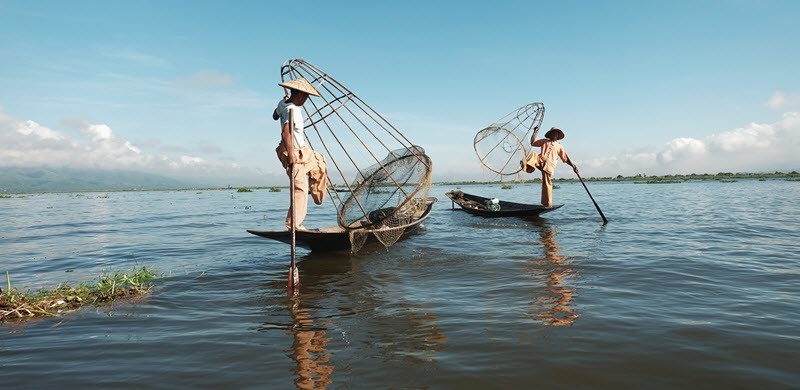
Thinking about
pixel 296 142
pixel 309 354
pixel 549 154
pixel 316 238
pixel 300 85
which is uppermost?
pixel 300 85

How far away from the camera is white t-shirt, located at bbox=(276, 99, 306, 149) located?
6535 millimetres

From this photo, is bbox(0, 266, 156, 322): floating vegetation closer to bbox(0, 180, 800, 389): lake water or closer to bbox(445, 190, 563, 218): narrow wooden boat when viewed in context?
bbox(0, 180, 800, 389): lake water

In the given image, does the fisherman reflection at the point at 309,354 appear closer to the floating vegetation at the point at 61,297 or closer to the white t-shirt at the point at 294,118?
the floating vegetation at the point at 61,297

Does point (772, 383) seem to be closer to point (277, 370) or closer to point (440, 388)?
point (440, 388)

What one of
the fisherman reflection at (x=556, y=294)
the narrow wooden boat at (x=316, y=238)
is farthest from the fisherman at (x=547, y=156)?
the narrow wooden boat at (x=316, y=238)

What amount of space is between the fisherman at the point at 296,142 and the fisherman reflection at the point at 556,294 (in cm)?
375

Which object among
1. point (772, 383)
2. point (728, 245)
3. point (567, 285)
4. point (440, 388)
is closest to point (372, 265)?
point (567, 285)

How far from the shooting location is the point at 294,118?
6.55 m

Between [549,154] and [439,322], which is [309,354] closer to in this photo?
[439,322]

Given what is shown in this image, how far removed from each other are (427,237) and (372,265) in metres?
3.57

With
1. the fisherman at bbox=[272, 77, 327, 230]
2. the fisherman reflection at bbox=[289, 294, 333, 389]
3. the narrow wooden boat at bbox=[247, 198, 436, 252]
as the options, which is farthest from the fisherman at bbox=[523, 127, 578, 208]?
the fisherman reflection at bbox=[289, 294, 333, 389]

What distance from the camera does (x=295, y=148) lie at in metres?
6.71

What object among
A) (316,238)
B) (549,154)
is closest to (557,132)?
(549,154)

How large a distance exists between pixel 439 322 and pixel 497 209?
11.1 m
